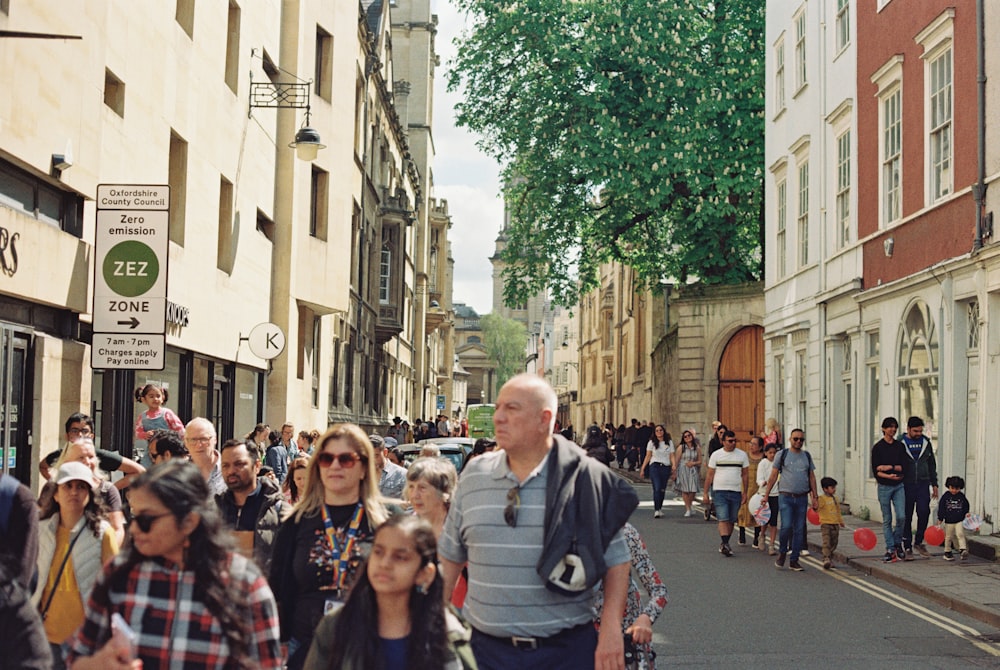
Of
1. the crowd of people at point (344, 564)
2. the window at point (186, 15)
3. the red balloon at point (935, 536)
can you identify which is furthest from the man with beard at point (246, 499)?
the window at point (186, 15)

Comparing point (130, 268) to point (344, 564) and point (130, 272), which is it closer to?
point (130, 272)

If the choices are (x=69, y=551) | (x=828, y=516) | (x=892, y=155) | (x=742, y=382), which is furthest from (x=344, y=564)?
(x=742, y=382)

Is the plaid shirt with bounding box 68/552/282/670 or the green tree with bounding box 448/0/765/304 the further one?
the green tree with bounding box 448/0/765/304

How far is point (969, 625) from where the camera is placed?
11828 millimetres

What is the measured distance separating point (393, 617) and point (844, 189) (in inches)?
894

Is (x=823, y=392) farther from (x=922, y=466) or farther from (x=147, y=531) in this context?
(x=147, y=531)

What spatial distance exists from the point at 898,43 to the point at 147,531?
66.9 feet

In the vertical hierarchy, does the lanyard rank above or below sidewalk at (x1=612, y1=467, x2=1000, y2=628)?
above

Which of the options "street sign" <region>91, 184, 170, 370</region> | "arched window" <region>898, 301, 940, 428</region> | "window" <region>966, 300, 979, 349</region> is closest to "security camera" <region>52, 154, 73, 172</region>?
"street sign" <region>91, 184, 170, 370</region>

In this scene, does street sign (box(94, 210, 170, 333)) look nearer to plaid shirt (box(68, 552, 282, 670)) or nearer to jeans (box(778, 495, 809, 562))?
jeans (box(778, 495, 809, 562))

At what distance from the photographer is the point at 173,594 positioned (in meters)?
3.85

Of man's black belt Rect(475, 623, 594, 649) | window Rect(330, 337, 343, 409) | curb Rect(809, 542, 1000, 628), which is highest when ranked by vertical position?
window Rect(330, 337, 343, 409)

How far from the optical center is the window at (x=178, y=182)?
63.0 feet

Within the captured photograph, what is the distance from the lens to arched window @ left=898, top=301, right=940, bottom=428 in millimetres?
20062
